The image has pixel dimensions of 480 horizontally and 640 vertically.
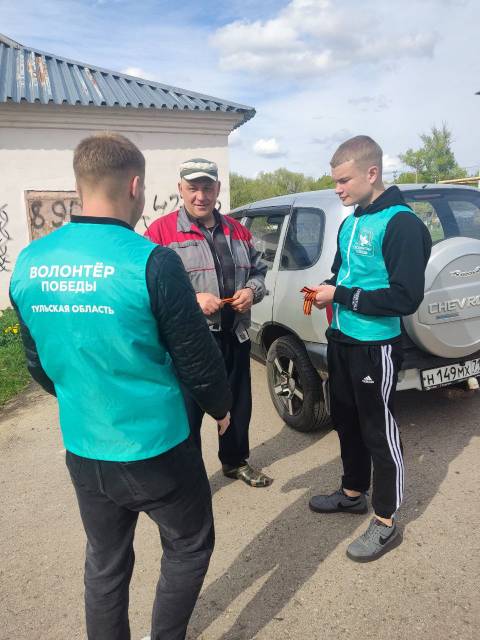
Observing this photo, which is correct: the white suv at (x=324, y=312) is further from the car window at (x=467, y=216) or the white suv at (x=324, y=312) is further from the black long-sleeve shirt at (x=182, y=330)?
the black long-sleeve shirt at (x=182, y=330)

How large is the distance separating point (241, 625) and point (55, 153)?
791 cm

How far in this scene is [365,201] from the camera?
238cm

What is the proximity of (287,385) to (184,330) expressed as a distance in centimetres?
261

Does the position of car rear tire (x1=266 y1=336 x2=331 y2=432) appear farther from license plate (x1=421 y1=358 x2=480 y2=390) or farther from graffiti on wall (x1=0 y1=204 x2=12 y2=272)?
graffiti on wall (x1=0 y1=204 x2=12 y2=272)

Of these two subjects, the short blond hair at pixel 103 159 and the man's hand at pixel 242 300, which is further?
the man's hand at pixel 242 300

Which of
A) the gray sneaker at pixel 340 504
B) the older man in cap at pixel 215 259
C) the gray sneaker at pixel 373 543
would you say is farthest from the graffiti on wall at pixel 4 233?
the gray sneaker at pixel 373 543

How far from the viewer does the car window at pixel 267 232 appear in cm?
409

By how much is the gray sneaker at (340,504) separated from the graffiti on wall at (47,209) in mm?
6731

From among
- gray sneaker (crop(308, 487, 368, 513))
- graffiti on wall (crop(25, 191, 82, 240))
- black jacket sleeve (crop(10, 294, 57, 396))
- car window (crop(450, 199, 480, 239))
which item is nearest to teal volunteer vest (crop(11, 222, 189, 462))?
black jacket sleeve (crop(10, 294, 57, 396))

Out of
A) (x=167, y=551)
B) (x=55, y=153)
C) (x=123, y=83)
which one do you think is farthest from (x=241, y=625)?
(x=123, y=83)

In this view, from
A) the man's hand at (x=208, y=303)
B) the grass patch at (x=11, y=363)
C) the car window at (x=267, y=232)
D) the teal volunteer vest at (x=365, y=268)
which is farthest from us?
the grass patch at (x=11, y=363)

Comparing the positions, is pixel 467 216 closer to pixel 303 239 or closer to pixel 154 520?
pixel 303 239

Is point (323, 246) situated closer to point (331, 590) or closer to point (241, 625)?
point (331, 590)

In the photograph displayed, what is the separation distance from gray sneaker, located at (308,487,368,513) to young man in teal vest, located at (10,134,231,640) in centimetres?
134
